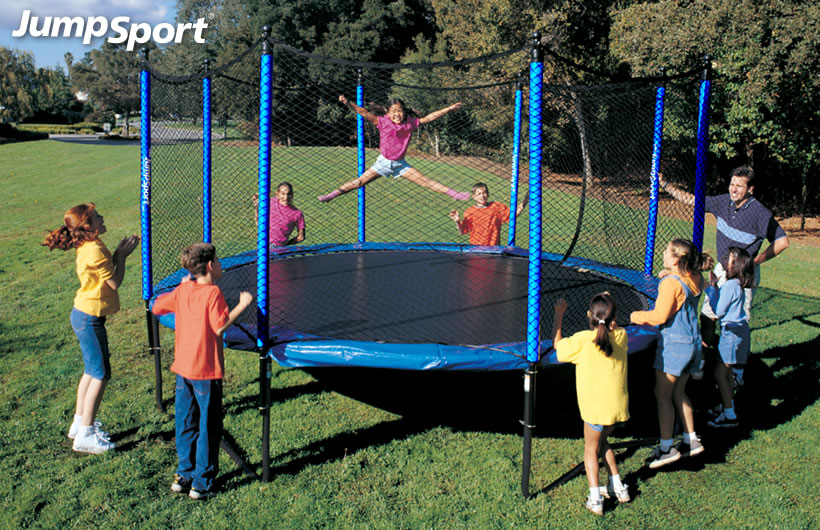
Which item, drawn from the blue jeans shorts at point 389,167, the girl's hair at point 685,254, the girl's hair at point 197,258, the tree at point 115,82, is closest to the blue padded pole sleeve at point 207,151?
the blue jeans shorts at point 389,167

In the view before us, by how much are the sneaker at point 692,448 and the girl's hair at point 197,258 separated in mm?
2431

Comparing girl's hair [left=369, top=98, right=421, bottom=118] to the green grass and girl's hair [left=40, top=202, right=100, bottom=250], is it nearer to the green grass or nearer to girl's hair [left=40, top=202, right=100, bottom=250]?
the green grass

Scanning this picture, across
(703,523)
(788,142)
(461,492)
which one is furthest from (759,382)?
(788,142)

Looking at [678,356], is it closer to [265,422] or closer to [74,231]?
[265,422]

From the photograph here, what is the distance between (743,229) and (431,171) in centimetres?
789

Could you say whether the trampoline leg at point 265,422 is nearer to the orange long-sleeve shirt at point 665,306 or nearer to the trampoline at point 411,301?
the trampoline at point 411,301

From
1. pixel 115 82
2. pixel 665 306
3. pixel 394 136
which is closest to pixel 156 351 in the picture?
pixel 394 136

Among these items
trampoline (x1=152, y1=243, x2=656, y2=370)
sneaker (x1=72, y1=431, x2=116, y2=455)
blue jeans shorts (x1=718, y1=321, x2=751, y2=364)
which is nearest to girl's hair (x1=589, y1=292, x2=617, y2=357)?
trampoline (x1=152, y1=243, x2=656, y2=370)

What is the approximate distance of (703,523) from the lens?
269cm

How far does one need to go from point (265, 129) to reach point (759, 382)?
3485 mm

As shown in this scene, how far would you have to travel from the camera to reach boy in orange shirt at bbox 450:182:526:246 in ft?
18.5

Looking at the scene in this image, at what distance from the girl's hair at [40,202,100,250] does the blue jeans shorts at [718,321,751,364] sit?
3.29m

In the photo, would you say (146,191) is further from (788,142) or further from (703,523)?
(788,142)

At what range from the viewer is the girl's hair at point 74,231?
3.09m
